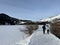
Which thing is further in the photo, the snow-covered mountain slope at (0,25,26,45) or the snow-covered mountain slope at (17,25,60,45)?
the snow-covered mountain slope at (0,25,26,45)


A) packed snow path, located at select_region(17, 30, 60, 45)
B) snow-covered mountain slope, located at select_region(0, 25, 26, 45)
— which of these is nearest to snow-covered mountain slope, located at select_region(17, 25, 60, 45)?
packed snow path, located at select_region(17, 30, 60, 45)

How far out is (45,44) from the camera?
15.0 m

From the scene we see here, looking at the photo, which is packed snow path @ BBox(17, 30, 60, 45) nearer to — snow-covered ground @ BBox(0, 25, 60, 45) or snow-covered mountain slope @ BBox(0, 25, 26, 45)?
snow-covered ground @ BBox(0, 25, 60, 45)

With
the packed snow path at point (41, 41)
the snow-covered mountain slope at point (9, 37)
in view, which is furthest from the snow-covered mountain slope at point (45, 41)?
the snow-covered mountain slope at point (9, 37)

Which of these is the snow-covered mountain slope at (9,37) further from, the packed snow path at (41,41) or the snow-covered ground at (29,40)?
the packed snow path at (41,41)

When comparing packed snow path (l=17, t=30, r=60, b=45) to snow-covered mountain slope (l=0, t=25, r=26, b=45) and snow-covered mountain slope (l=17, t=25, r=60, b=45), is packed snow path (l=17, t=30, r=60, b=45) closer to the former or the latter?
snow-covered mountain slope (l=17, t=25, r=60, b=45)

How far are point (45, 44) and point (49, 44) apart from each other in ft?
1.02

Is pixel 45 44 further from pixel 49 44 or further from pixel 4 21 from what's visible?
pixel 4 21

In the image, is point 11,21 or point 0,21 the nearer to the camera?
point 0,21

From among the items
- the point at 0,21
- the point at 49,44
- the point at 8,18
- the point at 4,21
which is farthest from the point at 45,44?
the point at 8,18

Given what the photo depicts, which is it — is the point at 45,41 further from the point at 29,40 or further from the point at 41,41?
the point at 29,40

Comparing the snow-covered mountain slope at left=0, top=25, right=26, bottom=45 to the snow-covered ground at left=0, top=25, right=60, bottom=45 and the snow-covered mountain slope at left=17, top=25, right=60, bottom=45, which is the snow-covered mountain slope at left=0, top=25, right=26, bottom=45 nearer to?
the snow-covered ground at left=0, top=25, right=60, bottom=45

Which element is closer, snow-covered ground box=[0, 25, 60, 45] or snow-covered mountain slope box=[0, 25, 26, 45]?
snow-covered ground box=[0, 25, 60, 45]

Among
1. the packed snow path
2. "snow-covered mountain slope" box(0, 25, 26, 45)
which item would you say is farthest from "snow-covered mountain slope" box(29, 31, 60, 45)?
"snow-covered mountain slope" box(0, 25, 26, 45)
